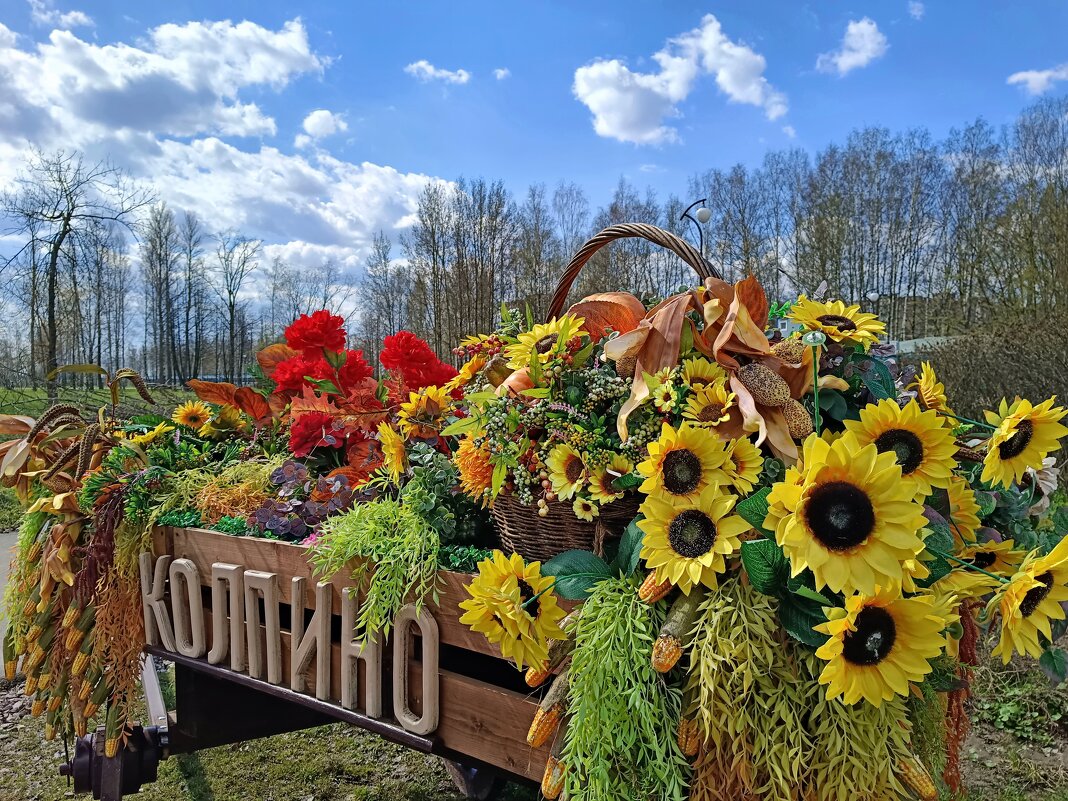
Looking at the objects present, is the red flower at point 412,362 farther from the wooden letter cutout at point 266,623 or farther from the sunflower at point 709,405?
the sunflower at point 709,405

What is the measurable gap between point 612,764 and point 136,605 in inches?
50.8

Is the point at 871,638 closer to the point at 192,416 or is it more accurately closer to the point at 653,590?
the point at 653,590

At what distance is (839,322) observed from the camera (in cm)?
89

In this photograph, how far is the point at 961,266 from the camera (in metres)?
15.9

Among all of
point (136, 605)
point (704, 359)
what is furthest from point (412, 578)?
point (136, 605)

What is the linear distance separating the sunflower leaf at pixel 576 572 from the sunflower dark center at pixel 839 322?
427 millimetres

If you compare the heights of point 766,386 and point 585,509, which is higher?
point 766,386

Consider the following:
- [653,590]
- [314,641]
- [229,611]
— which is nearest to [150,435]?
[229,611]

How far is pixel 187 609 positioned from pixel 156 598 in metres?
0.09

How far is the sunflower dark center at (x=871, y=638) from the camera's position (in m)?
0.66

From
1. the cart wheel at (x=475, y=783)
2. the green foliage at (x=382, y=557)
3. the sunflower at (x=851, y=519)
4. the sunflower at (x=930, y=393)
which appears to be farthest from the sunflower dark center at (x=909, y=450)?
the cart wheel at (x=475, y=783)

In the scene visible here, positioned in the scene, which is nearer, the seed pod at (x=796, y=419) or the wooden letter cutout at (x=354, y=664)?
the seed pod at (x=796, y=419)

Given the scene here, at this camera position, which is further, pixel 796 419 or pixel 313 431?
pixel 313 431

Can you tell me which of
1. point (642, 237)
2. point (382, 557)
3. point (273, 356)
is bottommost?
point (382, 557)
